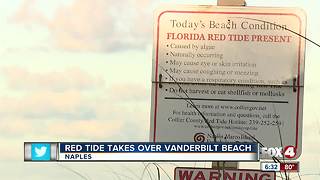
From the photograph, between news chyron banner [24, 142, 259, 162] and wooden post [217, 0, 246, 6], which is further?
wooden post [217, 0, 246, 6]

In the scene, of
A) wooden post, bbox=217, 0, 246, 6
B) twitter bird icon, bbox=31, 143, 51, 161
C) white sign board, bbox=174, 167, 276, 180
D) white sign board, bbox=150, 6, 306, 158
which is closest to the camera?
twitter bird icon, bbox=31, 143, 51, 161

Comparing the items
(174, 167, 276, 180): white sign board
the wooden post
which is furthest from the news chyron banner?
the wooden post

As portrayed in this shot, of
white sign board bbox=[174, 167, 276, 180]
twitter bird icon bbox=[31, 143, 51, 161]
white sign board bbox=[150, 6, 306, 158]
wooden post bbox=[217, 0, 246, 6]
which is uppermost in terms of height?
wooden post bbox=[217, 0, 246, 6]

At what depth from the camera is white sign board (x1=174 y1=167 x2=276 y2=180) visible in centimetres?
562

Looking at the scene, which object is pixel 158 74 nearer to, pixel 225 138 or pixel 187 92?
pixel 187 92

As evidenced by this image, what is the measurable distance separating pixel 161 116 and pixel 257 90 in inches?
35.8

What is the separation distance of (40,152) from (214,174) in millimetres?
1603

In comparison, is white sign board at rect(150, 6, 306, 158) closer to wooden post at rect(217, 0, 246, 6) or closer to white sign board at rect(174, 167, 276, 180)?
wooden post at rect(217, 0, 246, 6)

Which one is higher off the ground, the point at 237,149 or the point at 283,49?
the point at 283,49

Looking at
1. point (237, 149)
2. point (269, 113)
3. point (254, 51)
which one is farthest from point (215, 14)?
point (237, 149)

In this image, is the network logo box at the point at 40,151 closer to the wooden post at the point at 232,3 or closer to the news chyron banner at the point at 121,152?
the news chyron banner at the point at 121,152

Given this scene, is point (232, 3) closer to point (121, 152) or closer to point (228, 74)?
point (228, 74)

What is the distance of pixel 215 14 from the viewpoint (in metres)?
6.78

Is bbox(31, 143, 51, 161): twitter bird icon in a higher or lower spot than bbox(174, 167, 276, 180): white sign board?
higher
